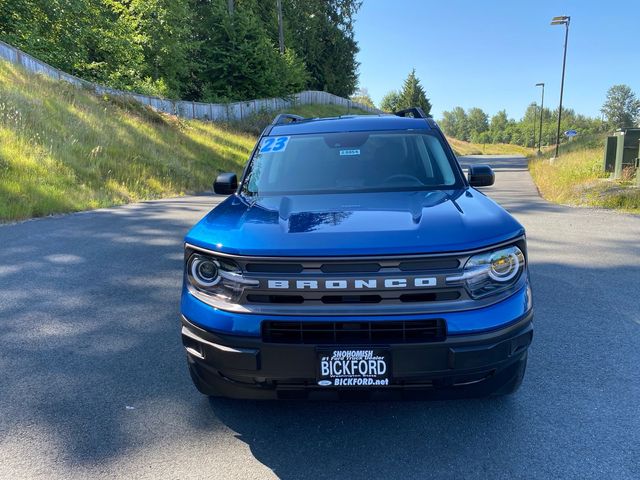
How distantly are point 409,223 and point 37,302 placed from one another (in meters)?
3.89

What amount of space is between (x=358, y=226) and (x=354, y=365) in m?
0.72

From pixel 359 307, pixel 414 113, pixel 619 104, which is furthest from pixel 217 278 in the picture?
pixel 619 104

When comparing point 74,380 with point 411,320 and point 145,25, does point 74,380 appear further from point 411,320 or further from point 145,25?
point 145,25

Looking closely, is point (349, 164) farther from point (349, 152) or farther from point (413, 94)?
point (413, 94)

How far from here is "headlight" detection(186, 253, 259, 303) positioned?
7.93 feet

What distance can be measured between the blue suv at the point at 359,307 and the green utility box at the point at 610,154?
48.6 ft

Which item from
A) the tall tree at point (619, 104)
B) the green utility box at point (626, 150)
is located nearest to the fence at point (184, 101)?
the green utility box at point (626, 150)

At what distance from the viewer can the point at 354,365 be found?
228cm

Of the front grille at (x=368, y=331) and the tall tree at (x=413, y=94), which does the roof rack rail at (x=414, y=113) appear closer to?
the front grille at (x=368, y=331)

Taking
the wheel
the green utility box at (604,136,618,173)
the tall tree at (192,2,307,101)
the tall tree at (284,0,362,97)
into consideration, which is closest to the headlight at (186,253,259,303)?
the wheel

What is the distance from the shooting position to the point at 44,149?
11734 mm

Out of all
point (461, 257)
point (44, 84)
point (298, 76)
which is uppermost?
point (298, 76)

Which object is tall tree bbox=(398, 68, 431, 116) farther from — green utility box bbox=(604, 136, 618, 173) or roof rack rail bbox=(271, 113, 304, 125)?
roof rack rail bbox=(271, 113, 304, 125)

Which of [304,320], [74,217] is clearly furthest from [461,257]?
[74,217]
